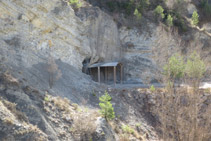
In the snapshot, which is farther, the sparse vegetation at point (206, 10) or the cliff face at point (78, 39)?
the sparse vegetation at point (206, 10)

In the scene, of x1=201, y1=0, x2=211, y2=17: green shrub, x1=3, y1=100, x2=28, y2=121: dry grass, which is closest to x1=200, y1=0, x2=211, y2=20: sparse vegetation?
x1=201, y1=0, x2=211, y2=17: green shrub

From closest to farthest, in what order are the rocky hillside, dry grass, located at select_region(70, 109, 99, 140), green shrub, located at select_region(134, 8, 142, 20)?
the rocky hillside, dry grass, located at select_region(70, 109, 99, 140), green shrub, located at select_region(134, 8, 142, 20)

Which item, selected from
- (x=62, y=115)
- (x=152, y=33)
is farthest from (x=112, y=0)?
(x=62, y=115)

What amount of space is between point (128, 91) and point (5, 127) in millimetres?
11826

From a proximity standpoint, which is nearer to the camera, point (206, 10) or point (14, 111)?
point (14, 111)

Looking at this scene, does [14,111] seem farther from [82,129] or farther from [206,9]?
[206,9]

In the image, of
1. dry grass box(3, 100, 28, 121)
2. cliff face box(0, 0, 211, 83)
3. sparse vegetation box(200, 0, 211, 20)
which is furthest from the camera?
sparse vegetation box(200, 0, 211, 20)

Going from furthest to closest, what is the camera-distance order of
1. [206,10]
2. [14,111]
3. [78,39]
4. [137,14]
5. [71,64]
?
[206,10] → [137,14] → [78,39] → [71,64] → [14,111]

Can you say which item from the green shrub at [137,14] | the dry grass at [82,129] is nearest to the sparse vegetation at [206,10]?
the green shrub at [137,14]

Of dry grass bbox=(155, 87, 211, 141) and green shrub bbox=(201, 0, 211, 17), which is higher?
green shrub bbox=(201, 0, 211, 17)

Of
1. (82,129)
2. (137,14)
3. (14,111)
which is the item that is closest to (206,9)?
(137,14)

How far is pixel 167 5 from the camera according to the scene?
30625 mm

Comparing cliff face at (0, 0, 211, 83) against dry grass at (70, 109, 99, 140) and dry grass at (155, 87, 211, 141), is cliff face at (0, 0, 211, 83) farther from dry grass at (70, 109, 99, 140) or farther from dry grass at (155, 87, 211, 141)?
dry grass at (155, 87, 211, 141)

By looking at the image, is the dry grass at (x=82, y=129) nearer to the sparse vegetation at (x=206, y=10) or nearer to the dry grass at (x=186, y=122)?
the dry grass at (x=186, y=122)
